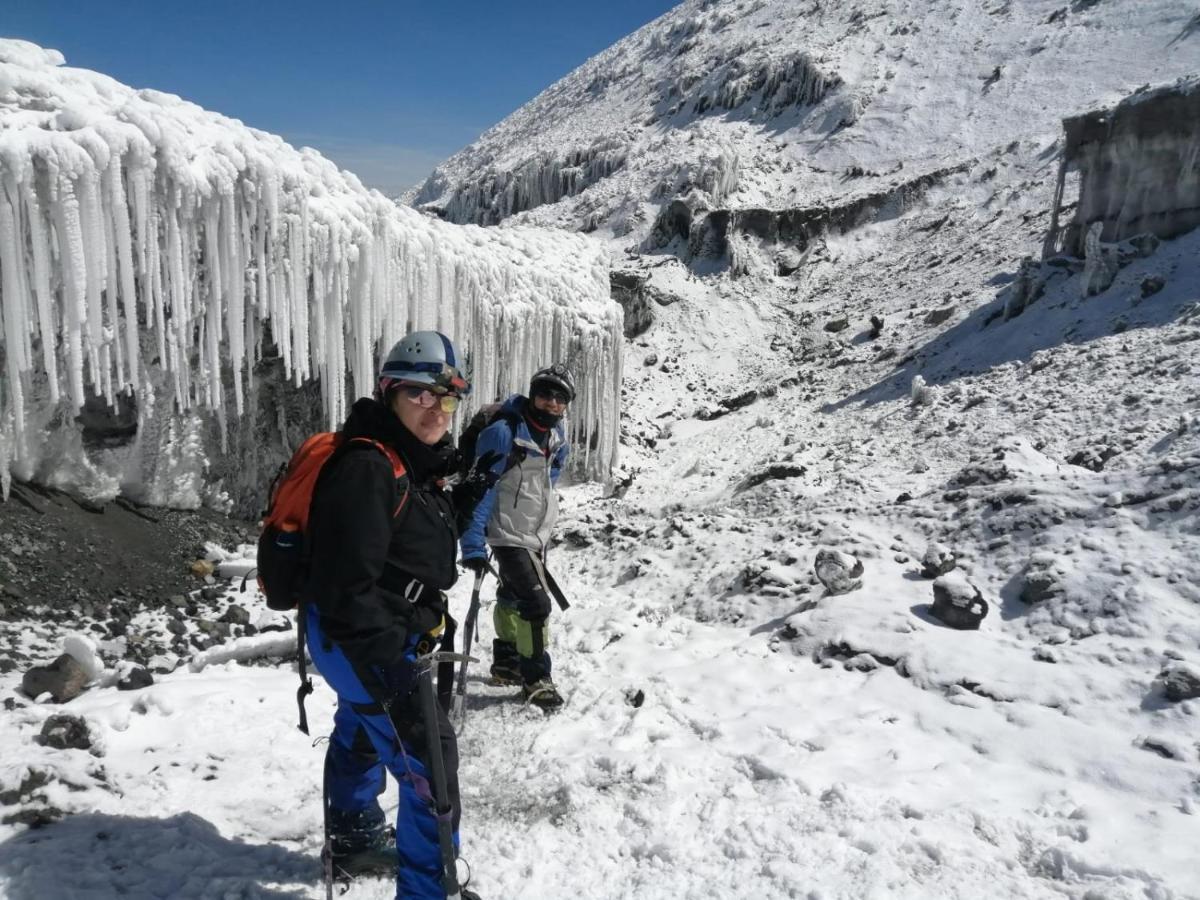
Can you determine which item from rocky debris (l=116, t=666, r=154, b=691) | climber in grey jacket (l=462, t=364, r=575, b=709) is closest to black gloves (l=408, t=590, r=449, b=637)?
climber in grey jacket (l=462, t=364, r=575, b=709)

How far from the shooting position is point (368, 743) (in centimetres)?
312

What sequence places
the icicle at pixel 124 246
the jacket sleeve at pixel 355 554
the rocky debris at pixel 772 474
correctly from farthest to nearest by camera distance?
the rocky debris at pixel 772 474 < the icicle at pixel 124 246 < the jacket sleeve at pixel 355 554

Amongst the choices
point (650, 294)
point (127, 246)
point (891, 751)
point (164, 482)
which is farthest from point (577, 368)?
point (650, 294)

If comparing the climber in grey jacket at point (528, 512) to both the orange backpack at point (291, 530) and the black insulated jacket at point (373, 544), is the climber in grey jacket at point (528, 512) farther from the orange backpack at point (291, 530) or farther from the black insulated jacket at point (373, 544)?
the orange backpack at point (291, 530)

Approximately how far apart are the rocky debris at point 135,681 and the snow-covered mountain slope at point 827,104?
28565mm

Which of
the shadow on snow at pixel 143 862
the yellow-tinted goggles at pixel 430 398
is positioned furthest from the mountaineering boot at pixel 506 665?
the yellow-tinted goggles at pixel 430 398

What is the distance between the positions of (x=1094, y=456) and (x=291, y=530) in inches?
374

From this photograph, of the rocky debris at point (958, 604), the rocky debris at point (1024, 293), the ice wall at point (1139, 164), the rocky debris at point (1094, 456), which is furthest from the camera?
the rocky debris at point (1024, 293)

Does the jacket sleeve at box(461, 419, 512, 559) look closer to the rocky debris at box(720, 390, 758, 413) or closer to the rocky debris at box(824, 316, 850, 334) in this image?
the rocky debris at box(720, 390, 758, 413)

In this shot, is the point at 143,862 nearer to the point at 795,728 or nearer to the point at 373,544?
the point at 373,544

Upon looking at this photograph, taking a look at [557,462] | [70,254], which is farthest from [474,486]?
[70,254]

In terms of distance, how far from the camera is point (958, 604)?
6.20 m

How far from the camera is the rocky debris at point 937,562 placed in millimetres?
7121

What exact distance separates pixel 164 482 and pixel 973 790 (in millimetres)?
7870
